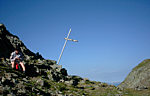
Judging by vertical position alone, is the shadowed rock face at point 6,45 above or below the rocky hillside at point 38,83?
above

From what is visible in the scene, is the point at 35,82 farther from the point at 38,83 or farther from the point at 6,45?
the point at 6,45

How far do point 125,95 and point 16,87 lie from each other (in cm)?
1775

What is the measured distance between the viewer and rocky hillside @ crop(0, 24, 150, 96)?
14730mm

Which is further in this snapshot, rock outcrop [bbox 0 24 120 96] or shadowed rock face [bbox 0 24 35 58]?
shadowed rock face [bbox 0 24 35 58]

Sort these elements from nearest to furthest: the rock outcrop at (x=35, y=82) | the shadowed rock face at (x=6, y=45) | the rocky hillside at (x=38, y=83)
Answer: the rock outcrop at (x=35, y=82), the rocky hillside at (x=38, y=83), the shadowed rock face at (x=6, y=45)

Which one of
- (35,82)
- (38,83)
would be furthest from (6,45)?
(38,83)

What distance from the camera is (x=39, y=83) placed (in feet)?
64.3

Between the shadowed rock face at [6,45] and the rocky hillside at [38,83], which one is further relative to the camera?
the shadowed rock face at [6,45]

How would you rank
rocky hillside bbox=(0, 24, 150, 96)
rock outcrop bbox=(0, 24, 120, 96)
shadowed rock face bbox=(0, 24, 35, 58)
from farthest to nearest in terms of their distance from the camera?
shadowed rock face bbox=(0, 24, 35, 58) < rocky hillside bbox=(0, 24, 150, 96) < rock outcrop bbox=(0, 24, 120, 96)

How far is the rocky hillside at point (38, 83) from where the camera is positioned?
14.7 m

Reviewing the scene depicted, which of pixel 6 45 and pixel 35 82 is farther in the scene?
pixel 6 45

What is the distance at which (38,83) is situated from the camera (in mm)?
19453

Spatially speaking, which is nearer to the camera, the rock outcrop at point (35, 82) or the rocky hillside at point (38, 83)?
the rock outcrop at point (35, 82)

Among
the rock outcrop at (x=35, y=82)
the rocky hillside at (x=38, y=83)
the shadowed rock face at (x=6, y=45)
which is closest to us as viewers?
the rock outcrop at (x=35, y=82)
